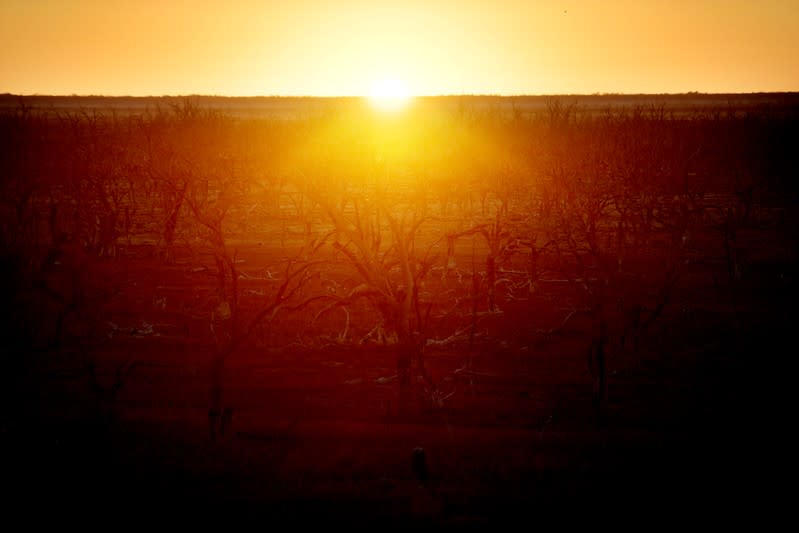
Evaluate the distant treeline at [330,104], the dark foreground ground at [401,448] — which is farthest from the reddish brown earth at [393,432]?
the distant treeline at [330,104]

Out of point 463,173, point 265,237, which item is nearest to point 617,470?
point 265,237

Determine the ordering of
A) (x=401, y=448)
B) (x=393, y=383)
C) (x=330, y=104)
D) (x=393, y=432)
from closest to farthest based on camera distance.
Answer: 1. (x=401, y=448)
2. (x=393, y=432)
3. (x=393, y=383)
4. (x=330, y=104)

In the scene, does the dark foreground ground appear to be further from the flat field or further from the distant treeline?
the distant treeline

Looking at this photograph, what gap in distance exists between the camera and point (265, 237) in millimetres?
11852

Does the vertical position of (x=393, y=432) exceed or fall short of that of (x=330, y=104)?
it falls short

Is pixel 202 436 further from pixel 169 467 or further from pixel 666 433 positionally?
pixel 666 433

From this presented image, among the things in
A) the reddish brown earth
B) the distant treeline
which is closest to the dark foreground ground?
the reddish brown earth

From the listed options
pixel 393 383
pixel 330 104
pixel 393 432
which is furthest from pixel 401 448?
pixel 330 104

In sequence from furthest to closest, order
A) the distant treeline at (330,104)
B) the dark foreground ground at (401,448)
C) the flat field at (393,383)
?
the distant treeline at (330,104) < the flat field at (393,383) < the dark foreground ground at (401,448)

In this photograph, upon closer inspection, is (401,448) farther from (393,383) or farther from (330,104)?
(330,104)

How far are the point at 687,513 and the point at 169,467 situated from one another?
8.57 ft

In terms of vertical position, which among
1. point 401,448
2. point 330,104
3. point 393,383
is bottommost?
point 401,448

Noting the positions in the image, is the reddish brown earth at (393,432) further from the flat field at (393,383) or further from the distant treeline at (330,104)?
the distant treeline at (330,104)

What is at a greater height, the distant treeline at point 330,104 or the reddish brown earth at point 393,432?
the distant treeline at point 330,104
